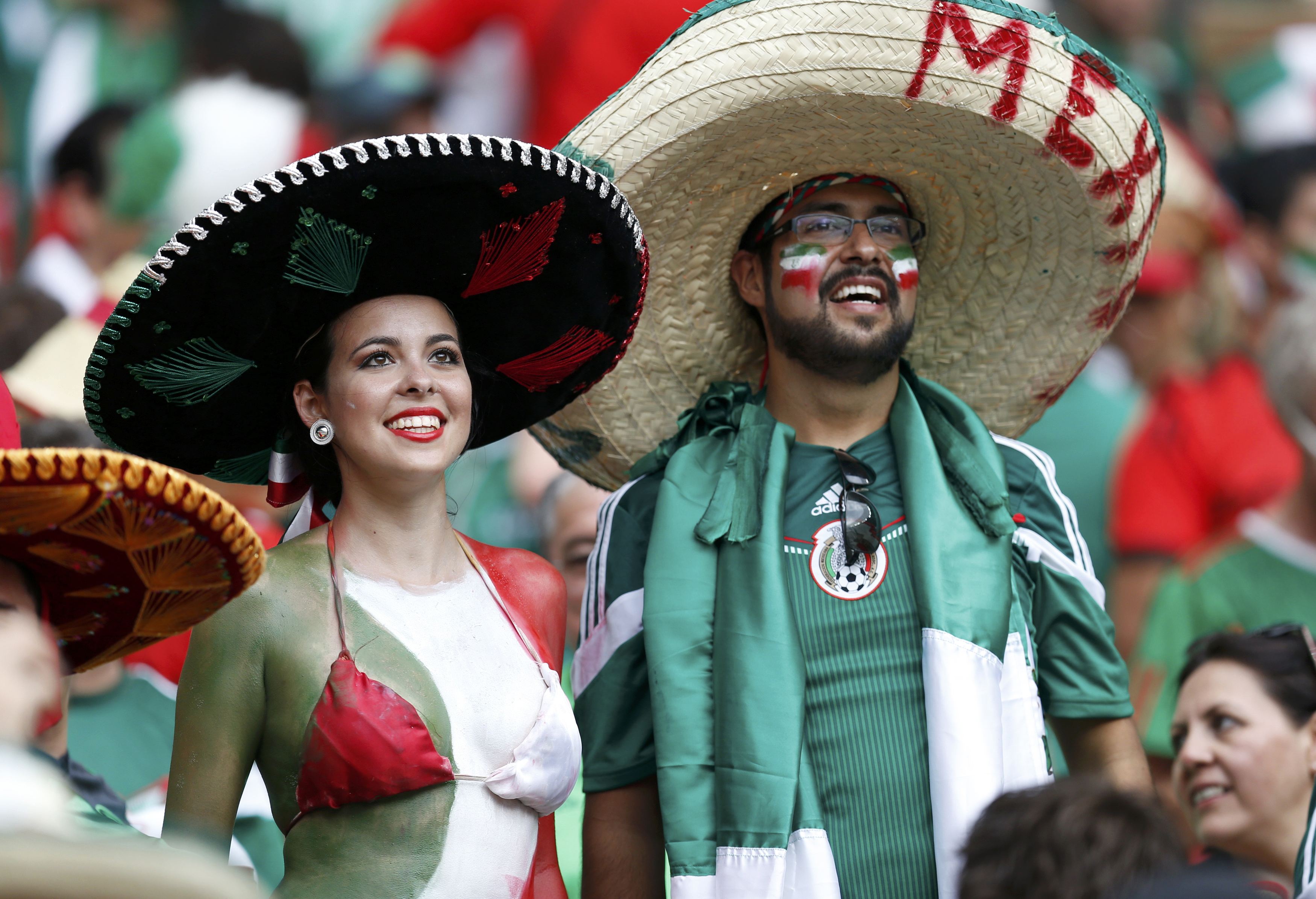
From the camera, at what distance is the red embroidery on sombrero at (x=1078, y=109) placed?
361cm

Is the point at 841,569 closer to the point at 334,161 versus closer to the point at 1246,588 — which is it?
the point at 334,161

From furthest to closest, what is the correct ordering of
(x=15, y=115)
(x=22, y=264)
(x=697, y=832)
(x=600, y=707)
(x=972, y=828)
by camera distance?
(x=15, y=115), (x=22, y=264), (x=600, y=707), (x=697, y=832), (x=972, y=828)

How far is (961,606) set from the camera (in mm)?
3359

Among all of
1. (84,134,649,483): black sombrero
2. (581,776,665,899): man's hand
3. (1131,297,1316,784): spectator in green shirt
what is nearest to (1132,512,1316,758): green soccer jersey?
(1131,297,1316,784): spectator in green shirt

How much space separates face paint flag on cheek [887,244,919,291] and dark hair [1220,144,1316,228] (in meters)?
3.44

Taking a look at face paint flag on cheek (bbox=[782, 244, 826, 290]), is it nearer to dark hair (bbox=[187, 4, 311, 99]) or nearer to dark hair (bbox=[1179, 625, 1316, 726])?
dark hair (bbox=[1179, 625, 1316, 726])

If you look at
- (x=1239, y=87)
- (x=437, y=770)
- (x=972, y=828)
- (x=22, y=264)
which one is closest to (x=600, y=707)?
(x=437, y=770)

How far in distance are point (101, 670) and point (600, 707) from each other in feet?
5.23

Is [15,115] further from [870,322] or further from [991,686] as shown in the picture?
[991,686]

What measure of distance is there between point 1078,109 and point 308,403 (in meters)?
1.75

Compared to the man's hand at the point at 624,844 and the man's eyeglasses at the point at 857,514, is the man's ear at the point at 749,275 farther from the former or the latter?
the man's hand at the point at 624,844

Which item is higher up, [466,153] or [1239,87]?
[1239,87]

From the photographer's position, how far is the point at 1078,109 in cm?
362

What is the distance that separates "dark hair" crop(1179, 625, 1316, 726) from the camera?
3955mm
